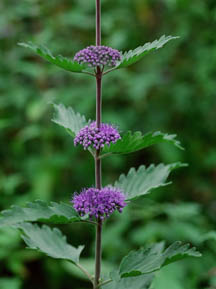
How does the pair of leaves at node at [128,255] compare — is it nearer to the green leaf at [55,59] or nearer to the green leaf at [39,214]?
the green leaf at [39,214]

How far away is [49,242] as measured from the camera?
1943 mm

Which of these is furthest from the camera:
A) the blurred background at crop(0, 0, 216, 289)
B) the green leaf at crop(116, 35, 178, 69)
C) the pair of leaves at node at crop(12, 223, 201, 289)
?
the blurred background at crop(0, 0, 216, 289)

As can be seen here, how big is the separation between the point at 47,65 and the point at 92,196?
3328 mm

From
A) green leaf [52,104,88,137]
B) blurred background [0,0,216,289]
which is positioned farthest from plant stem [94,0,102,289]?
blurred background [0,0,216,289]

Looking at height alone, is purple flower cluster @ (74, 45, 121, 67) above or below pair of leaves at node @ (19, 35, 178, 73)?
above

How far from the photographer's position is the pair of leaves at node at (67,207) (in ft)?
5.03

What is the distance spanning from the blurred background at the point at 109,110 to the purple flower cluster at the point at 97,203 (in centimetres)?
185

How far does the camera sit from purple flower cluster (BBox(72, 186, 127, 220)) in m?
1.66

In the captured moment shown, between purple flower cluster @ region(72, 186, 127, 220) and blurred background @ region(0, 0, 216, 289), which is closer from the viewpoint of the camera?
purple flower cluster @ region(72, 186, 127, 220)

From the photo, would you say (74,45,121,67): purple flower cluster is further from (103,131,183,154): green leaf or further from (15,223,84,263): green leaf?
(15,223,84,263): green leaf

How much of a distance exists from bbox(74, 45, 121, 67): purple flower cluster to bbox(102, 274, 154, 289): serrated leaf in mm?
944

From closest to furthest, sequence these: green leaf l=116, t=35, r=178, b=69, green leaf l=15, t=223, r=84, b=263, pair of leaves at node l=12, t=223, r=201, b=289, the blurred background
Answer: green leaf l=116, t=35, r=178, b=69 → pair of leaves at node l=12, t=223, r=201, b=289 → green leaf l=15, t=223, r=84, b=263 → the blurred background

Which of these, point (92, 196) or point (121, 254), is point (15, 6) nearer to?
point (121, 254)

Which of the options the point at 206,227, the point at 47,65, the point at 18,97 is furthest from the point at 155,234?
the point at 47,65
